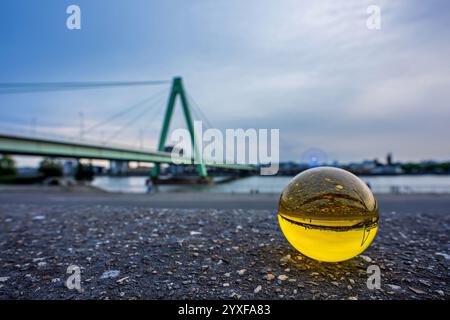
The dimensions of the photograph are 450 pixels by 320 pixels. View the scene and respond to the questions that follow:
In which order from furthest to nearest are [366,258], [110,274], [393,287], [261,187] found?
[261,187] < [366,258] < [110,274] < [393,287]

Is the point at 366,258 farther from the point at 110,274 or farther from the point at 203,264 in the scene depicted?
the point at 110,274

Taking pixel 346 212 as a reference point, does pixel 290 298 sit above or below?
below

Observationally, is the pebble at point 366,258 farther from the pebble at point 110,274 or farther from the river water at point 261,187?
the pebble at point 110,274

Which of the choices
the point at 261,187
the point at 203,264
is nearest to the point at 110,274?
the point at 203,264

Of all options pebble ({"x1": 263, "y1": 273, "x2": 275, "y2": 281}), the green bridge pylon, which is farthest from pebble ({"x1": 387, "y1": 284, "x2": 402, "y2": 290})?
the green bridge pylon
